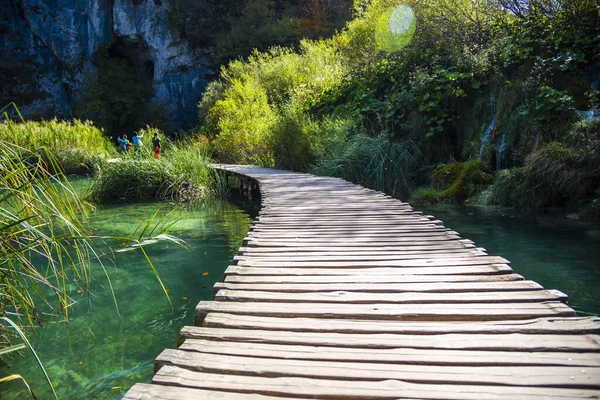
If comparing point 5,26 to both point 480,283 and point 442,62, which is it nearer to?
point 442,62

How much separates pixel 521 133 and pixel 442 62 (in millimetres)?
3262

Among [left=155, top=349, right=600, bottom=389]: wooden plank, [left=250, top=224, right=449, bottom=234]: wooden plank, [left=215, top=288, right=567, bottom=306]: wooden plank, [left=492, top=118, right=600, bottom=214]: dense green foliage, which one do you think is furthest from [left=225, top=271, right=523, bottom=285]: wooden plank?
[left=492, top=118, right=600, bottom=214]: dense green foliage

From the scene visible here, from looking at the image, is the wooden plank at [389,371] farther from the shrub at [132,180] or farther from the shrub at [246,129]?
the shrub at [246,129]

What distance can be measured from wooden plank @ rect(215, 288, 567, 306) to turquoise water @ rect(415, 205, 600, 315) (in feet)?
5.08

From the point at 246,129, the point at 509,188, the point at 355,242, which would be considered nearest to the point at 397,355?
the point at 355,242

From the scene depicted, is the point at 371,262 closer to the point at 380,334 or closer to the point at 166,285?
the point at 380,334

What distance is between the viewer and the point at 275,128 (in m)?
11.5

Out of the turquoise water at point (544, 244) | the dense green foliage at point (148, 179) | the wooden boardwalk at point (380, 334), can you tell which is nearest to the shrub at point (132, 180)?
the dense green foliage at point (148, 179)

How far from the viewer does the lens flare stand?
11.5 meters

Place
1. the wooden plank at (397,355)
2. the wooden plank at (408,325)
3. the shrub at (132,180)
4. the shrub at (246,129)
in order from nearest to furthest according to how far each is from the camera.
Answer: the wooden plank at (397,355)
the wooden plank at (408,325)
the shrub at (132,180)
the shrub at (246,129)

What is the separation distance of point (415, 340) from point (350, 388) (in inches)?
18.3

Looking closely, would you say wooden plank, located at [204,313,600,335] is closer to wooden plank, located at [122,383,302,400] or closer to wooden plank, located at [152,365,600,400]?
wooden plank, located at [152,365,600,400]

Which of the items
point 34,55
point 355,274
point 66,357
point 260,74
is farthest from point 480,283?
point 34,55

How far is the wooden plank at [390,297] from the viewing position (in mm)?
2211
